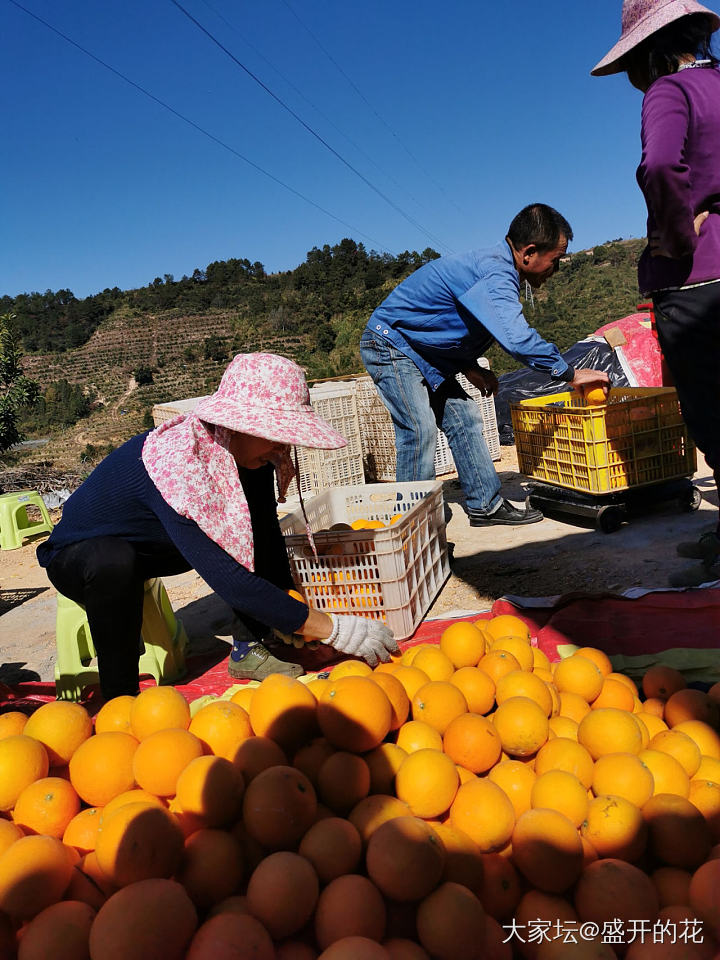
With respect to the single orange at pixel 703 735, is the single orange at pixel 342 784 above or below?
above

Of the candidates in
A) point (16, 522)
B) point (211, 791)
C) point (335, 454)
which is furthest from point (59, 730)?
→ point (16, 522)

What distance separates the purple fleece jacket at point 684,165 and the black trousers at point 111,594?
7.85 ft

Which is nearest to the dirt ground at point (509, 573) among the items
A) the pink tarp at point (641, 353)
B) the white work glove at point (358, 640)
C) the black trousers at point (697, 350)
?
the black trousers at point (697, 350)

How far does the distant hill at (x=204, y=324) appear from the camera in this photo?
37000 millimetres

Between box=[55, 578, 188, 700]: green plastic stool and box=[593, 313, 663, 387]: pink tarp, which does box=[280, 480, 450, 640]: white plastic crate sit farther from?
box=[593, 313, 663, 387]: pink tarp

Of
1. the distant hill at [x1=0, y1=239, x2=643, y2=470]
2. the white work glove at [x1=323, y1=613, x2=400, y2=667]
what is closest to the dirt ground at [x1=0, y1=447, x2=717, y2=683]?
the white work glove at [x1=323, y1=613, x2=400, y2=667]

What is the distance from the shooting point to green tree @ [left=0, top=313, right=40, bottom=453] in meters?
13.0

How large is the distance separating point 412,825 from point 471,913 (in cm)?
18

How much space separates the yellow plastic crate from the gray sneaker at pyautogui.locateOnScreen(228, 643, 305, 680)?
2.41 metres

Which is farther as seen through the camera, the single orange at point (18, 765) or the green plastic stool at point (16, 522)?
the green plastic stool at point (16, 522)

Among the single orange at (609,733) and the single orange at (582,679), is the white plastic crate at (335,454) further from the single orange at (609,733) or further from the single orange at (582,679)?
the single orange at (609,733)

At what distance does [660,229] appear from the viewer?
2.62 meters

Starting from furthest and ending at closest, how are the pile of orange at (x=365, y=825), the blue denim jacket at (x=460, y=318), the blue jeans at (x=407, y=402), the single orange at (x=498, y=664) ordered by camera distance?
1. the blue jeans at (x=407, y=402)
2. the blue denim jacket at (x=460, y=318)
3. the single orange at (x=498, y=664)
4. the pile of orange at (x=365, y=825)

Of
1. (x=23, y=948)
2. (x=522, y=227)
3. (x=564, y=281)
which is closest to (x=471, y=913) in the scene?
(x=23, y=948)
